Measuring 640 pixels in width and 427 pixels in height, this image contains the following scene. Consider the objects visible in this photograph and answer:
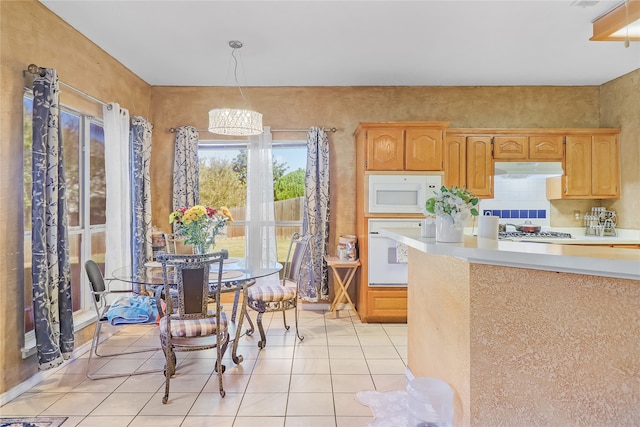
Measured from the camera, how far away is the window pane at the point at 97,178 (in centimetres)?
361

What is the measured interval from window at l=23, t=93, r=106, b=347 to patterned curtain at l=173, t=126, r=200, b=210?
851 mm

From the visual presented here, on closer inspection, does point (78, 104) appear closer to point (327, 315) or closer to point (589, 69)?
point (327, 315)

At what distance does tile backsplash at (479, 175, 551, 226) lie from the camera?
4.59 meters

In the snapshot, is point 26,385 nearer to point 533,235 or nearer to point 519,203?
point 533,235

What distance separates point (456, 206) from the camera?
1.96 metres

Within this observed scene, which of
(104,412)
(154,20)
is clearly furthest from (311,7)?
(104,412)

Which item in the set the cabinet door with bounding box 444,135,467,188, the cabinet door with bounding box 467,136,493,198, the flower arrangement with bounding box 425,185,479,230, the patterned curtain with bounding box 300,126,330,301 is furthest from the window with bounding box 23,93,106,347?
the cabinet door with bounding box 467,136,493,198

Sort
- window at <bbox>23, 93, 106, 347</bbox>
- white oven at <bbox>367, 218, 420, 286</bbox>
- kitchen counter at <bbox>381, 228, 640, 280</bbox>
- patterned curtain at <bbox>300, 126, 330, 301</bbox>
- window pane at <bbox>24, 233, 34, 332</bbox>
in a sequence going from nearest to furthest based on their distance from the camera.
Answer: kitchen counter at <bbox>381, 228, 640, 280</bbox> < window pane at <bbox>24, 233, 34, 332</bbox> < window at <bbox>23, 93, 106, 347</bbox> < white oven at <bbox>367, 218, 420, 286</bbox> < patterned curtain at <bbox>300, 126, 330, 301</bbox>

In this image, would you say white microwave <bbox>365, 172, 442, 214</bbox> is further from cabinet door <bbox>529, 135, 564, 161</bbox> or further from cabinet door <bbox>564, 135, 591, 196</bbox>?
cabinet door <bbox>564, 135, 591, 196</bbox>

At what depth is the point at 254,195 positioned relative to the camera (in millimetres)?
4535

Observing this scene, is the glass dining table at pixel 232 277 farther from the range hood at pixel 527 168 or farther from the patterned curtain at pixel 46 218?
the range hood at pixel 527 168

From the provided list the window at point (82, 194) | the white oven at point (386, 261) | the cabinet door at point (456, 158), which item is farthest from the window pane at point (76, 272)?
the cabinet door at point (456, 158)

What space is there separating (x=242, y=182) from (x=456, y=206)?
3.26 metres

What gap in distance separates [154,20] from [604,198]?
508cm
